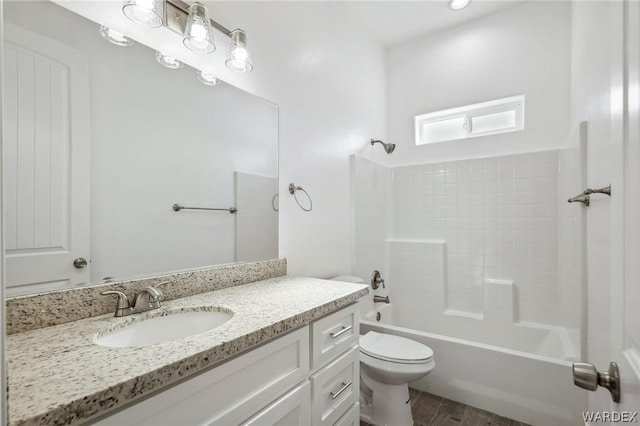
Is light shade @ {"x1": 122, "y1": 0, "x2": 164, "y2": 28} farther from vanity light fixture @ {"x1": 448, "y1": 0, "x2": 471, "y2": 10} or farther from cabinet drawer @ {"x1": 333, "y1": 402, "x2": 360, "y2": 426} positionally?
vanity light fixture @ {"x1": 448, "y1": 0, "x2": 471, "y2": 10}

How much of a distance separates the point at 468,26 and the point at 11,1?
127 inches

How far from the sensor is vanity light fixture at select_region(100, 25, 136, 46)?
1080 millimetres

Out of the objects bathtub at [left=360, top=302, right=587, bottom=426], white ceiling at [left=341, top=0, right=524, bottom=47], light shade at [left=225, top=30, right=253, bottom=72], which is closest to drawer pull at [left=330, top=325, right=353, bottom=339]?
bathtub at [left=360, top=302, right=587, bottom=426]

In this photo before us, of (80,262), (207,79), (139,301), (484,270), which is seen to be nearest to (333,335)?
(139,301)

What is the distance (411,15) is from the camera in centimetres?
273

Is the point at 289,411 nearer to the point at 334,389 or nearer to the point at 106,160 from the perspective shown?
the point at 334,389

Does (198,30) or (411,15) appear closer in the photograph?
(198,30)

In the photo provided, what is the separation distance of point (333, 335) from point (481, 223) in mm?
2123

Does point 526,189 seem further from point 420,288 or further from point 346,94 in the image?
point 346,94

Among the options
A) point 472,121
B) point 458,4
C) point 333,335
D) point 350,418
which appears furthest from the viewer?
point 472,121

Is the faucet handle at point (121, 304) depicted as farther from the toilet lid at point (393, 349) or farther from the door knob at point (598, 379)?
the toilet lid at point (393, 349)

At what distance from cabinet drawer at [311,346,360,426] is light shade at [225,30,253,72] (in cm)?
143

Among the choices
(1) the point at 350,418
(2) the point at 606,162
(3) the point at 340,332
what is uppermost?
(2) the point at 606,162

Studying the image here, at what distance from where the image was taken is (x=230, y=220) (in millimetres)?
1537
